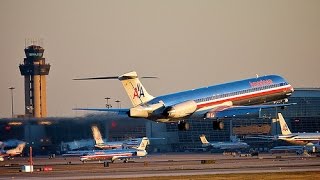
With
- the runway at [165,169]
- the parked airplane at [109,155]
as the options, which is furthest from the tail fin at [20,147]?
the parked airplane at [109,155]

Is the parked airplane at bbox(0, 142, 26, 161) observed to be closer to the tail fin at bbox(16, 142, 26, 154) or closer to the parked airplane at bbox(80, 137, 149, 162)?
the tail fin at bbox(16, 142, 26, 154)

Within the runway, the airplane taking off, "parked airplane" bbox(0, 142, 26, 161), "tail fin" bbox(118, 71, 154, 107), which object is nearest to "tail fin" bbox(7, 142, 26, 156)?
"parked airplane" bbox(0, 142, 26, 161)

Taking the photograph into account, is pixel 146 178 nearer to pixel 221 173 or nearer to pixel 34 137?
pixel 221 173

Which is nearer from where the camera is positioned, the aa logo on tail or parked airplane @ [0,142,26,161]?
the aa logo on tail

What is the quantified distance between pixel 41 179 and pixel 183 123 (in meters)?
21.6

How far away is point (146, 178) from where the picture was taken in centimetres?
11306

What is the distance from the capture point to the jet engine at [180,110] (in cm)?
12319

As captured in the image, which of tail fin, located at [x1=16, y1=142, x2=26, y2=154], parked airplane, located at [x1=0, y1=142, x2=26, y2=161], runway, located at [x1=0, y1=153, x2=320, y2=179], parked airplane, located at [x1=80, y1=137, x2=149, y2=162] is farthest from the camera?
parked airplane, located at [x1=0, y1=142, x2=26, y2=161]

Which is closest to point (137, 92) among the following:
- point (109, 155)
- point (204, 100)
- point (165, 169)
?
point (204, 100)

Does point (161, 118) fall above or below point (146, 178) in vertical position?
above

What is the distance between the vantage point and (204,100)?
12662cm

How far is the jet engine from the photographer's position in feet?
404

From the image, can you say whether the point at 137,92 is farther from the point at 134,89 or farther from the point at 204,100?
the point at 204,100

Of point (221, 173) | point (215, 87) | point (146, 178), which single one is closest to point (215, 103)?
point (215, 87)
